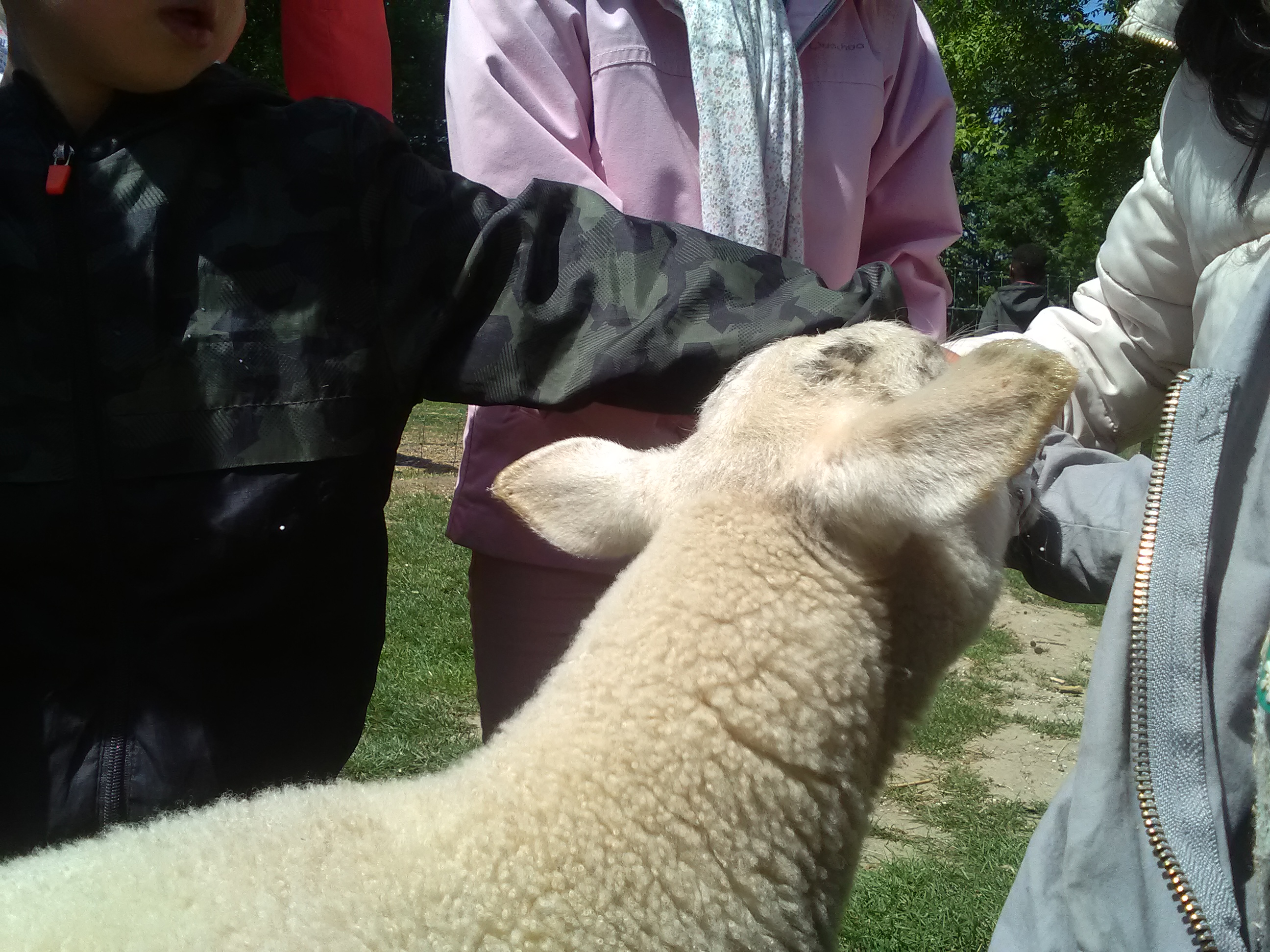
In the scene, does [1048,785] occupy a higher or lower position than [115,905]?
lower

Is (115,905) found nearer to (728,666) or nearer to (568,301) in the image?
(728,666)

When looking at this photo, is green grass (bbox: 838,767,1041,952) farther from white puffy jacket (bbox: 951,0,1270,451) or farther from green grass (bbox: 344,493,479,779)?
white puffy jacket (bbox: 951,0,1270,451)

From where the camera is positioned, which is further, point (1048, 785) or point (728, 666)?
point (1048, 785)

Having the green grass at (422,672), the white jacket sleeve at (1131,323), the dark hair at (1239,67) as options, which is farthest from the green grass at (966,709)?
the dark hair at (1239,67)

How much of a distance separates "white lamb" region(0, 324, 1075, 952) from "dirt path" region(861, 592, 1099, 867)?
2246 millimetres

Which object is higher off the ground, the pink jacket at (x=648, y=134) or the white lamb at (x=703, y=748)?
the pink jacket at (x=648, y=134)

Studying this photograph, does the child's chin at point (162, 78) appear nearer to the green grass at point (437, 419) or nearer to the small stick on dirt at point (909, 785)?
the small stick on dirt at point (909, 785)

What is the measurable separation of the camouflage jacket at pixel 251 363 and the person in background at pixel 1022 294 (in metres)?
11.7

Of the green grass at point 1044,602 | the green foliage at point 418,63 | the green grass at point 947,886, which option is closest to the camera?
the green grass at point 947,886

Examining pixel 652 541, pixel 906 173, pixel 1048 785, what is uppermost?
pixel 906 173

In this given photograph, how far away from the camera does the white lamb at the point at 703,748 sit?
1528mm

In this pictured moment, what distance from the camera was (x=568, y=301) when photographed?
210cm

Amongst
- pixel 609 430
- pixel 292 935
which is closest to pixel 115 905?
pixel 292 935

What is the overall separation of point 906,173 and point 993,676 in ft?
14.6
